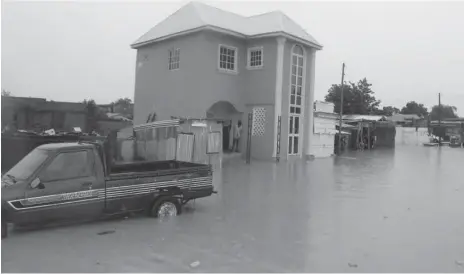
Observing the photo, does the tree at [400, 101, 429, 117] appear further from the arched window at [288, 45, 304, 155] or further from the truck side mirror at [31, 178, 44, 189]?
the truck side mirror at [31, 178, 44, 189]

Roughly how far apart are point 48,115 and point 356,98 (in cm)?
4578

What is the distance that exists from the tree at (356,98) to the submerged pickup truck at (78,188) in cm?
5186

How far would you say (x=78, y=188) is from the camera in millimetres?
6625

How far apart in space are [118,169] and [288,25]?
17474 millimetres

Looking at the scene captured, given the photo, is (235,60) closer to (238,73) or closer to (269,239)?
(238,73)

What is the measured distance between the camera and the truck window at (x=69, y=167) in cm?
656

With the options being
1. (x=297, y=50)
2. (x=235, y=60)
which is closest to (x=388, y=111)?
(x=297, y=50)

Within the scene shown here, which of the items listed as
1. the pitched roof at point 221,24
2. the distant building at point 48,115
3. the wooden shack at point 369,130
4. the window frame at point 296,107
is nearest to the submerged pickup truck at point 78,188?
the distant building at point 48,115

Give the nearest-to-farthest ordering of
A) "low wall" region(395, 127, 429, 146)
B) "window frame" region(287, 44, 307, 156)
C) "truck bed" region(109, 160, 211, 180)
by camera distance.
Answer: "truck bed" region(109, 160, 211, 180) → "window frame" region(287, 44, 307, 156) → "low wall" region(395, 127, 429, 146)

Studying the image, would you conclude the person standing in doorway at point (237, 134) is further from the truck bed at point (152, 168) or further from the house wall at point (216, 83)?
the truck bed at point (152, 168)

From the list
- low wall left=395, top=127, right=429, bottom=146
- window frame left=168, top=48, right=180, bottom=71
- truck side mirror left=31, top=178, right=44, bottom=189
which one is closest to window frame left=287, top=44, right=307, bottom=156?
window frame left=168, top=48, right=180, bottom=71

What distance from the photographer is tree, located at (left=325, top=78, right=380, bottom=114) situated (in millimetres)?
56656

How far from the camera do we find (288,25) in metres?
23.3

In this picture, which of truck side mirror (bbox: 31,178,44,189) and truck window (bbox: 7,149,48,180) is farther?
truck window (bbox: 7,149,48,180)
